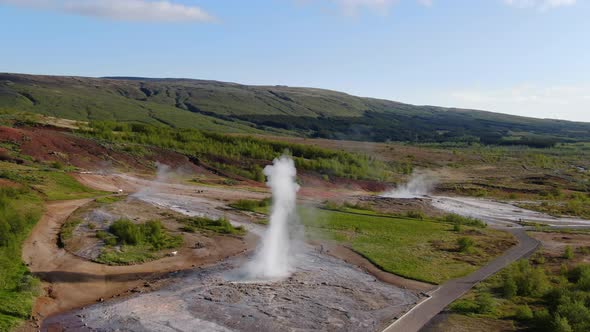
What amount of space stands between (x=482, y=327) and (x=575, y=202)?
57.2 m

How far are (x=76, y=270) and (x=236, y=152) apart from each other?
53930mm

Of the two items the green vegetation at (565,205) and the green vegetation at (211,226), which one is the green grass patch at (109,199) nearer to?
the green vegetation at (211,226)

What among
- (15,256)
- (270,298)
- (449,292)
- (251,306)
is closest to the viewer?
(251,306)

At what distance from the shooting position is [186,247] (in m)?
33.8

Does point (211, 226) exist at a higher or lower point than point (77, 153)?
lower

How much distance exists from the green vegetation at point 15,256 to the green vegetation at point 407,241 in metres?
19.5

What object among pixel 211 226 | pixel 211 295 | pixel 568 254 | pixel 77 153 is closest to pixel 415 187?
pixel 568 254

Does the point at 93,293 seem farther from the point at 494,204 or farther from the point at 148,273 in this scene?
the point at 494,204

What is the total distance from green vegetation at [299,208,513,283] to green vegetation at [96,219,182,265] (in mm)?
12006

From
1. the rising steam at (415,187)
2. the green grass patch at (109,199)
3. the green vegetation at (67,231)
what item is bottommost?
the rising steam at (415,187)

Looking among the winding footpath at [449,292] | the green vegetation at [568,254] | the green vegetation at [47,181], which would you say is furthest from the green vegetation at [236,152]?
the green vegetation at [568,254]

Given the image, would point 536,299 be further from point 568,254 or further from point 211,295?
point 211,295

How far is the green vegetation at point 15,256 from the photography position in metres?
21.5

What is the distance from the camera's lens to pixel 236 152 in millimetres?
81000
